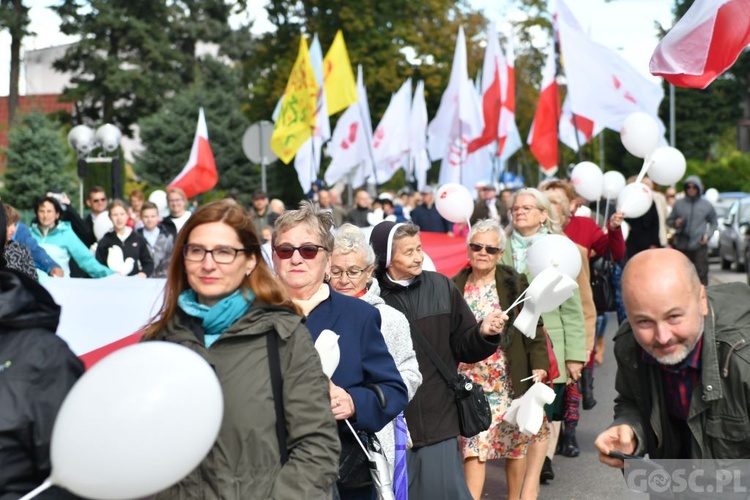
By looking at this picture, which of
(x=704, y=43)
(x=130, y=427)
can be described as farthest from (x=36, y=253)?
(x=130, y=427)

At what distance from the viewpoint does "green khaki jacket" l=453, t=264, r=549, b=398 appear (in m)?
6.98

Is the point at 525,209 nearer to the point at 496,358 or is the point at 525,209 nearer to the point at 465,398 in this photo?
the point at 496,358

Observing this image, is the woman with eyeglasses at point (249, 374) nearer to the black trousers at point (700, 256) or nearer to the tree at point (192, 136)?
the black trousers at point (700, 256)

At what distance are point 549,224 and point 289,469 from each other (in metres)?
5.10

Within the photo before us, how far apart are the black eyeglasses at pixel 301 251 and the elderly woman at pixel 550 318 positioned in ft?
10.7

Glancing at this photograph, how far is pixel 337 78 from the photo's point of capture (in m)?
22.8

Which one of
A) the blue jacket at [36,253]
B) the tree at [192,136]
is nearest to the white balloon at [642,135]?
the blue jacket at [36,253]

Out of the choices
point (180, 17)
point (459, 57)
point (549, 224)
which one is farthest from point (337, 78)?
point (180, 17)

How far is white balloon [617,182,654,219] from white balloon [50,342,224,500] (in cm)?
880

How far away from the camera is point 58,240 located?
11023mm

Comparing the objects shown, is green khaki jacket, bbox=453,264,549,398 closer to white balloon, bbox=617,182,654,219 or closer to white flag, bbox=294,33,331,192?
white balloon, bbox=617,182,654,219

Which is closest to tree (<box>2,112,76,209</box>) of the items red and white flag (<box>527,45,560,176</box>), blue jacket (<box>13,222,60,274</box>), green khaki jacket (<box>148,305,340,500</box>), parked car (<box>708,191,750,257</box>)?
parked car (<box>708,191,750,257</box>)

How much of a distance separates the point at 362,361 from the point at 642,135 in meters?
7.87

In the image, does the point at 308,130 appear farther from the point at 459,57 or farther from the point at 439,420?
the point at 439,420
